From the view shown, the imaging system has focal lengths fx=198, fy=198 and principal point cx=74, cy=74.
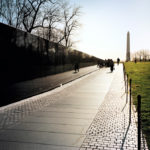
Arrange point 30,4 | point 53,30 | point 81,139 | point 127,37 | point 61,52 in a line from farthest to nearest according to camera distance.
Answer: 1. point 127,37
2. point 53,30
3. point 30,4
4. point 61,52
5. point 81,139

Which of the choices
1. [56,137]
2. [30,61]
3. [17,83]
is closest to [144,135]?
[56,137]

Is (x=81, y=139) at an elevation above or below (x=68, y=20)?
below

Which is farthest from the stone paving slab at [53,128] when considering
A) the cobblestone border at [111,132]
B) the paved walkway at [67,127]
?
the cobblestone border at [111,132]

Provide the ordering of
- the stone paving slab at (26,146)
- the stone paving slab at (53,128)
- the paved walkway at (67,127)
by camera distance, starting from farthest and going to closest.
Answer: the stone paving slab at (53,128) → the paved walkway at (67,127) → the stone paving slab at (26,146)

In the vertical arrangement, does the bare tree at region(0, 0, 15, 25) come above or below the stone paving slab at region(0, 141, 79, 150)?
above

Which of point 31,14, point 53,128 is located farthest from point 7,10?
point 53,128

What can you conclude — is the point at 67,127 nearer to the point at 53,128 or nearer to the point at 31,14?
the point at 53,128

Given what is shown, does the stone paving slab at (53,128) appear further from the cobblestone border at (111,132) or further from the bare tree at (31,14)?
the bare tree at (31,14)

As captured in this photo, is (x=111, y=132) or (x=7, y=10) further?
(x=7, y=10)

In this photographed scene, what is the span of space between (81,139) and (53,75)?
8.66 metres

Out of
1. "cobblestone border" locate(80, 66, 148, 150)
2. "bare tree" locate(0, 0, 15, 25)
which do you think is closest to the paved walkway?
"cobblestone border" locate(80, 66, 148, 150)

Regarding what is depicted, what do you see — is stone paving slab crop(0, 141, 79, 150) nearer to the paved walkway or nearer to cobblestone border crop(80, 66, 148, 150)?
the paved walkway

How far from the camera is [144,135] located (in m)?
4.51

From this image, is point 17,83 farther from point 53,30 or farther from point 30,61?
point 53,30
